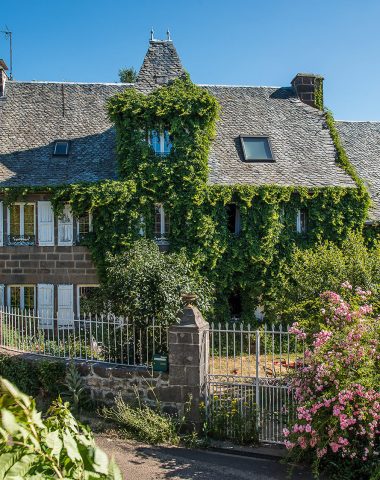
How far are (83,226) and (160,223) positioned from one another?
2402 millimetres

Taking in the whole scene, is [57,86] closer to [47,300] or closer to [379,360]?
[47,300]

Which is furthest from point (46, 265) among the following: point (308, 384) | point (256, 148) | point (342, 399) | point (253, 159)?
point (342, 399)

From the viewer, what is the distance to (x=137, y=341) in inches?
387

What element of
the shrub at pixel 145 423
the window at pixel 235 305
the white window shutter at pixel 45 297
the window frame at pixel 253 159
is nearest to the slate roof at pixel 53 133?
the white window shutter at pixel 45 297

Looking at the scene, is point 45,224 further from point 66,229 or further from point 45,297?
point 45,297

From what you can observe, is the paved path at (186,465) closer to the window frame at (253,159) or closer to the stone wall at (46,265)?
the stone wall at (46,265)

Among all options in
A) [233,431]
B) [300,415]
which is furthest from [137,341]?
[300,415]

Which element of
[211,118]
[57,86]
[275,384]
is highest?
[57,86]

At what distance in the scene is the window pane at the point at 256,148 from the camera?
17422 millimetres

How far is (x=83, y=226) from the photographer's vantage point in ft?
53.0

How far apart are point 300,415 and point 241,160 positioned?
1144 centimetres

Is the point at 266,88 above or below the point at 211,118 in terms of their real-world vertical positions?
above

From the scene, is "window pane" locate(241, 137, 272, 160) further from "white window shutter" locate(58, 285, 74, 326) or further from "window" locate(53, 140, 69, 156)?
"white window shutter" locate(58, 285, 74, 326)

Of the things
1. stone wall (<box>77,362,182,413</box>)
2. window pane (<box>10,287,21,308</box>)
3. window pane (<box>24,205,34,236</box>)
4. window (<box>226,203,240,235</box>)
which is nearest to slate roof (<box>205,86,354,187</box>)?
window (<box>226,203,240,235</box>)
